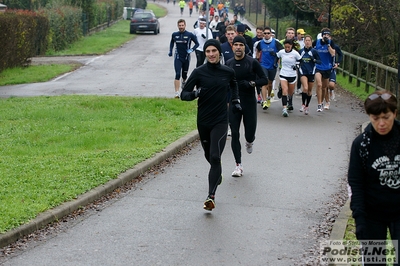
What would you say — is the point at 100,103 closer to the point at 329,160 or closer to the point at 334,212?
the point at 329,160

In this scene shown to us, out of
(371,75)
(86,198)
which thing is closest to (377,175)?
(86,198)

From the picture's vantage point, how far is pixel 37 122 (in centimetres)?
1517

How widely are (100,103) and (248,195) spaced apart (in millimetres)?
8878

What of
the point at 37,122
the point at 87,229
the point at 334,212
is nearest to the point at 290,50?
the point at 37,122

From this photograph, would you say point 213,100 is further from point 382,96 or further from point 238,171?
point 382,96

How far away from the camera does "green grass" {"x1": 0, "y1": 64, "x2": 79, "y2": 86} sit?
82.1 ft

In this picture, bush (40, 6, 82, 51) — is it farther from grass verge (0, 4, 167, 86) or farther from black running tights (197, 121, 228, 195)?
black running tights (197, 121, 228, 195)

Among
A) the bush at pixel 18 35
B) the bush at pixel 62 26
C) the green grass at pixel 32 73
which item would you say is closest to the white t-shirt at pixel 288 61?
the green grass at pixel 32 73

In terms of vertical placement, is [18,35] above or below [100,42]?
above

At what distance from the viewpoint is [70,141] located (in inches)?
514

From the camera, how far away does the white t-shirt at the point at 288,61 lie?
1691 cm

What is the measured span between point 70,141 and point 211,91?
4.89 metres

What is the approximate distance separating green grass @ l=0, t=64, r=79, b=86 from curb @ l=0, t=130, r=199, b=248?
13.4 meters

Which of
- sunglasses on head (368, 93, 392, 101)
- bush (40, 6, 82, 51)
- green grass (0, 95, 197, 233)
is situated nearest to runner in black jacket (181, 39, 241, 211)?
green grass (0, 95, 197, 233)
